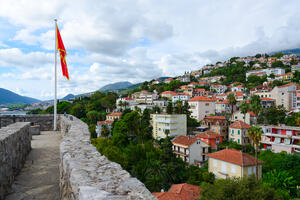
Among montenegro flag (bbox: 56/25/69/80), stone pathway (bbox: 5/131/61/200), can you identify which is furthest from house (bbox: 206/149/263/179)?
stone pathway (bbox: 5/131/61/200)

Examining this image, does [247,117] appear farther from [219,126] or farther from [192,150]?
[192,150]

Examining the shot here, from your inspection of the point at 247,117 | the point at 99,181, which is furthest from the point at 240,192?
the point at 247,117

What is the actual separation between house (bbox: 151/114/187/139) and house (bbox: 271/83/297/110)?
118 ft

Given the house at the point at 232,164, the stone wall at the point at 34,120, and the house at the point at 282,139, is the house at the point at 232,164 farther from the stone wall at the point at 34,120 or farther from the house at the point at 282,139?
the stone wall at the point at 34,120

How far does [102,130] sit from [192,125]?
80.5 ft

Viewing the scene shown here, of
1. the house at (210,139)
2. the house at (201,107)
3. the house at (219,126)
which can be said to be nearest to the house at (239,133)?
the house at (219,126)

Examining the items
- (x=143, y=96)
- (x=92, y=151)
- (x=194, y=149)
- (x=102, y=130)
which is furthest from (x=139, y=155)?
(x=143, y=96)

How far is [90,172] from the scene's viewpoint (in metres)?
2.71

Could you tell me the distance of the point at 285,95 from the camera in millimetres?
56906

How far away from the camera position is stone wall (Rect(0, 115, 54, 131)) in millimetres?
12898

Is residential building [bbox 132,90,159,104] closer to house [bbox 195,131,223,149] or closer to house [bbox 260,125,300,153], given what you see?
house [bbox 195,131,223,149]

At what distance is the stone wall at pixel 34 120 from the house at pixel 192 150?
24606mm

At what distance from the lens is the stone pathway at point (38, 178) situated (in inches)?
163

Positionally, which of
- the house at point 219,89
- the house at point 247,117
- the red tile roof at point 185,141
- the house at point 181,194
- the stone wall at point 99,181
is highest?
the house at point 219,89
